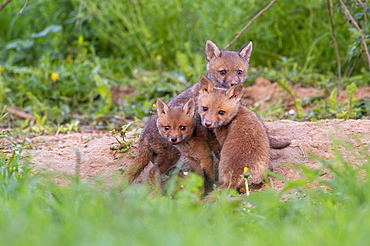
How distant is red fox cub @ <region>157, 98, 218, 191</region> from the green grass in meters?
1.18

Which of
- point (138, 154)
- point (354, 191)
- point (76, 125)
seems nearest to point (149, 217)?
point (354, 191)

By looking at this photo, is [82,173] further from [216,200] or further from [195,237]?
[195,237]

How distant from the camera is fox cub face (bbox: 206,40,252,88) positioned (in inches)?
256

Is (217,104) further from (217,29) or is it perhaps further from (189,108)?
(217,29)

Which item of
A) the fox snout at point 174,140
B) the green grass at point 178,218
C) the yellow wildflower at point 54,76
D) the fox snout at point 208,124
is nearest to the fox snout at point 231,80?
the fox snout at point 208,124

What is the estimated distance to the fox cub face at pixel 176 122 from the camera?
16.7 feet

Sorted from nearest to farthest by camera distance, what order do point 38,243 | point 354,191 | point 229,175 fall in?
point 38,243, point 354,191, point 229,175

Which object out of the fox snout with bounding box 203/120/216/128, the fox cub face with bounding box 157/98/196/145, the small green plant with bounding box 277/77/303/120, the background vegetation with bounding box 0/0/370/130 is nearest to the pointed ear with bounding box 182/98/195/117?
the fox cub face with bounding box 157/98/196/145

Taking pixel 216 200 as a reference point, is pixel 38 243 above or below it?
above

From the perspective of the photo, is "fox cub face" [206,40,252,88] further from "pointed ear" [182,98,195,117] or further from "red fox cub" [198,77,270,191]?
"pointed ear" [182,98,195,117]

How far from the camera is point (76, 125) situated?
7.98 m

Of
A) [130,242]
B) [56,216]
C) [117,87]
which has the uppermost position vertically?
[130,242]

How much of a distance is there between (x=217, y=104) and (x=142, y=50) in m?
5.81

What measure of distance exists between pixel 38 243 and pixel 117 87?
24.0 feet
